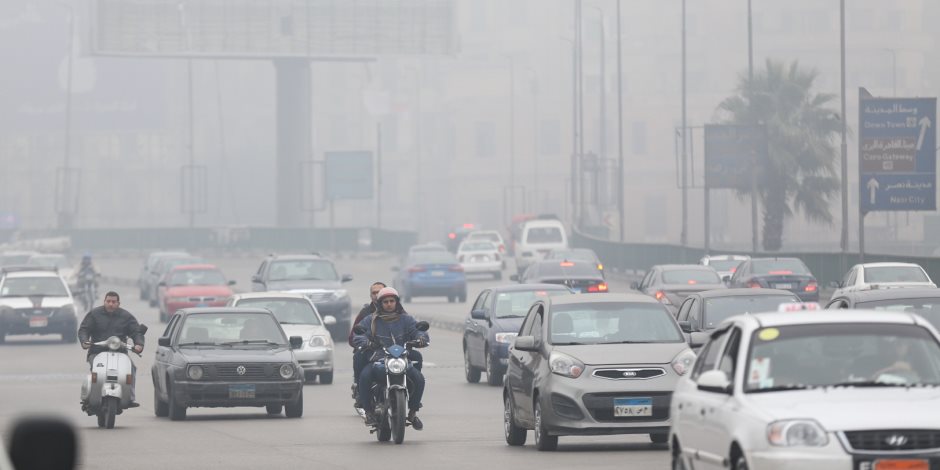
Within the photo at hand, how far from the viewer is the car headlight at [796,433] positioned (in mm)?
9453

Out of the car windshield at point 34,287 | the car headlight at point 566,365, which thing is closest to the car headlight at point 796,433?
the car headlight at point 566,365

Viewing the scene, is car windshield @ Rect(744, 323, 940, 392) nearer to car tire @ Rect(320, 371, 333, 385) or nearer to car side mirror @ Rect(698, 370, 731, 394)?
car side mirror @ Rect(698, 370, 731, 394)

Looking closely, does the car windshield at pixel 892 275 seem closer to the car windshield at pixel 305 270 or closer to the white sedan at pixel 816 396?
the car windshield at pixel 305 270

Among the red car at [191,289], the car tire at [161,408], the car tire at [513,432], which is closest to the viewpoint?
the car tire at [513,432]

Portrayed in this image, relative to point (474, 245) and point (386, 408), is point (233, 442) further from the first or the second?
point (474, 245)

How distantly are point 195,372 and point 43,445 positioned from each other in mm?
16886

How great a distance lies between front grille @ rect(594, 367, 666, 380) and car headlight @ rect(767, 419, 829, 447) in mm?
6701

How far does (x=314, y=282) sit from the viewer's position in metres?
39.0

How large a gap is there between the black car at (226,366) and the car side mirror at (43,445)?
55.1 feet

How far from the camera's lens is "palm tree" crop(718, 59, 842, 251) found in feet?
247

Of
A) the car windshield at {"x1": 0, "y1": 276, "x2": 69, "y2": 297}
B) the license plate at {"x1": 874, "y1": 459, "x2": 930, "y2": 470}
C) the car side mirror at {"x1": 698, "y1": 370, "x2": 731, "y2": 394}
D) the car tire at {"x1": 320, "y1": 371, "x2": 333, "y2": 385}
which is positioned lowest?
the car tire at {"x1": 320, "y1": 371, "x2": 333, "y2": 385}

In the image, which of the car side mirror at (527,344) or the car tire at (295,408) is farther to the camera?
the car tire at (295,408)

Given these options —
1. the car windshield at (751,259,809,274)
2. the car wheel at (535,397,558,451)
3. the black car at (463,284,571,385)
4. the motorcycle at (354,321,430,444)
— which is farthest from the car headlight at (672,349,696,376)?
the car windshield at (751,259,809,274)

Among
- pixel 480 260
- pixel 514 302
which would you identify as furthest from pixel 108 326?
pixel 480 260
